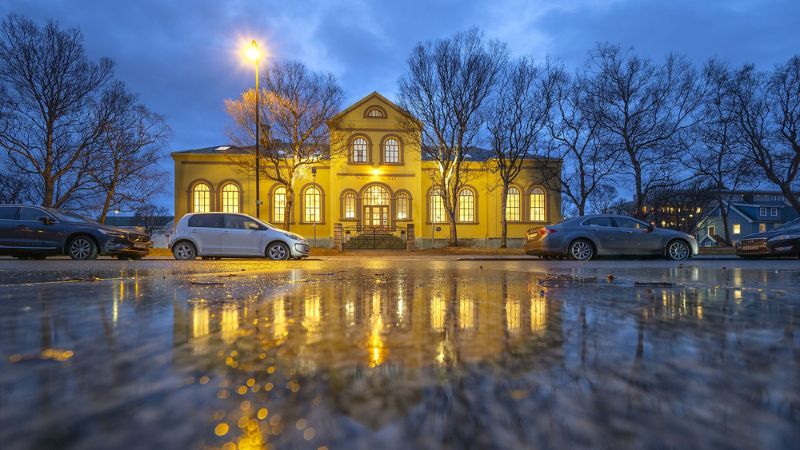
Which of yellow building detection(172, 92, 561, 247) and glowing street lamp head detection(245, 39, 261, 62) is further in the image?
yellow building detection(172, 92, 561, 247)

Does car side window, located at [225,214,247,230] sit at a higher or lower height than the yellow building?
lower

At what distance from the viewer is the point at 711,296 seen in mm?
3938

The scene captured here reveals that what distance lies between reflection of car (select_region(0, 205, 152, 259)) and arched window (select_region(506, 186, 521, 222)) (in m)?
27.4

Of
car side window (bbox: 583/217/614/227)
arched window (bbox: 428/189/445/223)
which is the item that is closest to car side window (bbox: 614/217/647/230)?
car side window (bbox: 583/217/614/227)

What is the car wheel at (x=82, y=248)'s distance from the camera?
1150 cm

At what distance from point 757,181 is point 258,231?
3408cm

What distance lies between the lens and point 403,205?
3241 centimetres

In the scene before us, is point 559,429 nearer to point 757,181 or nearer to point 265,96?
point 265,96

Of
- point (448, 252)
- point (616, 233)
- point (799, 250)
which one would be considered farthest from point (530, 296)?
point (448, 252)

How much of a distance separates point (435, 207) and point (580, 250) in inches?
804

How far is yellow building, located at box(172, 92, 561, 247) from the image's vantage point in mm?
31531

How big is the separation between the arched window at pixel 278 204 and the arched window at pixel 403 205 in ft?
28.6

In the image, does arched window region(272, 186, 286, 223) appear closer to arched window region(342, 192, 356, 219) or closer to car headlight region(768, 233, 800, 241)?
arched window region(342, 192, 356, 219)

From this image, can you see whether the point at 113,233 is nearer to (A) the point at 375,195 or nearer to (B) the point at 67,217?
(B) the point at 67,217
